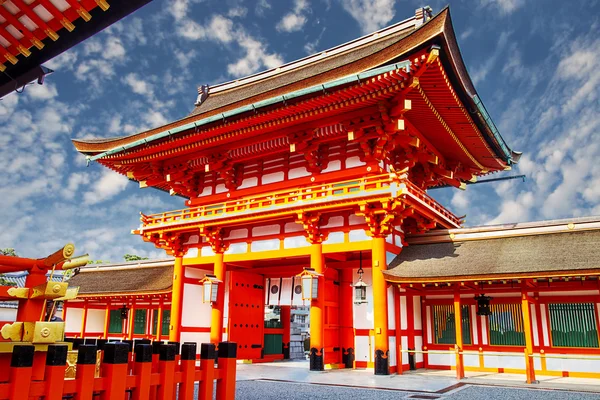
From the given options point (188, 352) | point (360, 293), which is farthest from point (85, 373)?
point (360, 293)

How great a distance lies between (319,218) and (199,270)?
7.34m

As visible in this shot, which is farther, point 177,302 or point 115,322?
point 115,322

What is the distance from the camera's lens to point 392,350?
50.0ft

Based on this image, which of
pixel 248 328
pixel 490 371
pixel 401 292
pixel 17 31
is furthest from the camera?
pixel 248 328

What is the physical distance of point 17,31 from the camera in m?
5.44

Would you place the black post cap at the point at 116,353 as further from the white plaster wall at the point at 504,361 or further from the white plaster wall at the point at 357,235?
the white plaster wall at the point at 504,361

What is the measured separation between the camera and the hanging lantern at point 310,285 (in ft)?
51.2

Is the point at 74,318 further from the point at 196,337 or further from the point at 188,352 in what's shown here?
the point at 188,352

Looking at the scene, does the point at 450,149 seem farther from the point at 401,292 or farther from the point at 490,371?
the point at 490,371

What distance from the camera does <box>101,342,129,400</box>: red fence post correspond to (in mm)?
4836

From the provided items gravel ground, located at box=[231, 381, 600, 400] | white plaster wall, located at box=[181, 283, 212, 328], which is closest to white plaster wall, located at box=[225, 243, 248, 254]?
white plaster wall, located at box=[181, 283, 212, 328]

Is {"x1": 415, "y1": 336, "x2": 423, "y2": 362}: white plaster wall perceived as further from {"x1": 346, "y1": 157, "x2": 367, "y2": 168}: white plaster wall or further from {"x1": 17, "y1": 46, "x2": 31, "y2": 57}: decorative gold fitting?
{"x1": 17, "y1": 46, "x2": 31, "y2": 57}: decorative gold fitting

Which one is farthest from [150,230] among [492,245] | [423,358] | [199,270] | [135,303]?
[492,245]

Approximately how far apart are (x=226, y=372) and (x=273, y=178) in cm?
1276
